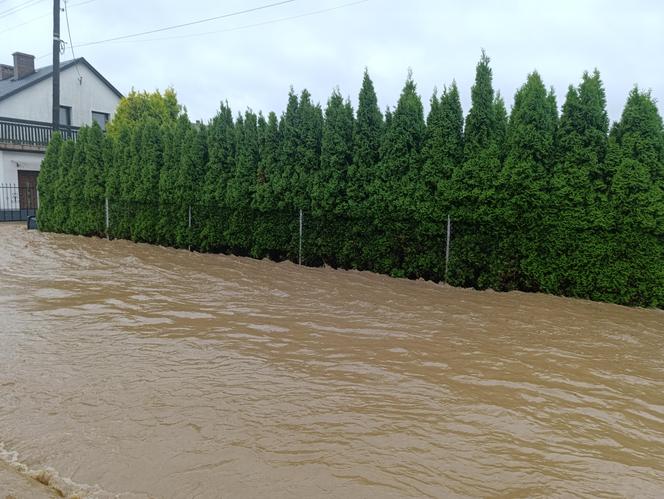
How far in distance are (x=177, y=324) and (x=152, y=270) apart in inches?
182

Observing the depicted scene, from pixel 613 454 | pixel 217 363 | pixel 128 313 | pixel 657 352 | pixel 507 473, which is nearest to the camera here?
pixel 507 473

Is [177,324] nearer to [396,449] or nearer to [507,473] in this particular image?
[396,449]

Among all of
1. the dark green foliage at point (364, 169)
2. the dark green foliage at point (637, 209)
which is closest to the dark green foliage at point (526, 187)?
the dark green foliage at point (637, 209)

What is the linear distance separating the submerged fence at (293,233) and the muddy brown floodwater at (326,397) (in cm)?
183

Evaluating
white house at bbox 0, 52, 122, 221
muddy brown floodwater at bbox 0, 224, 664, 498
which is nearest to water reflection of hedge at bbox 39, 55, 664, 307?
muddy brown floodwater at bbox 0, 224, 664, 498

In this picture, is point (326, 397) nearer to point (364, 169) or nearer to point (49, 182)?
point (364, 169)

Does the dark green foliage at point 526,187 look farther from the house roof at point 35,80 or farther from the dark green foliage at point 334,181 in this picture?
the house roof at point 35,80

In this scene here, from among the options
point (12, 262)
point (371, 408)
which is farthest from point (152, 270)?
point (371, 408)

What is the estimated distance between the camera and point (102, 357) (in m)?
4.86

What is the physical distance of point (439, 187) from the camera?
9.03 m

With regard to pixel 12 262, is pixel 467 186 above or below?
above

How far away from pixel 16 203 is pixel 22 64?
911cm

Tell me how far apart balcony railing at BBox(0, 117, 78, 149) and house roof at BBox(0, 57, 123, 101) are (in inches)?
61.5

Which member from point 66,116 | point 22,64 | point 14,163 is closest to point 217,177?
point 14,163
